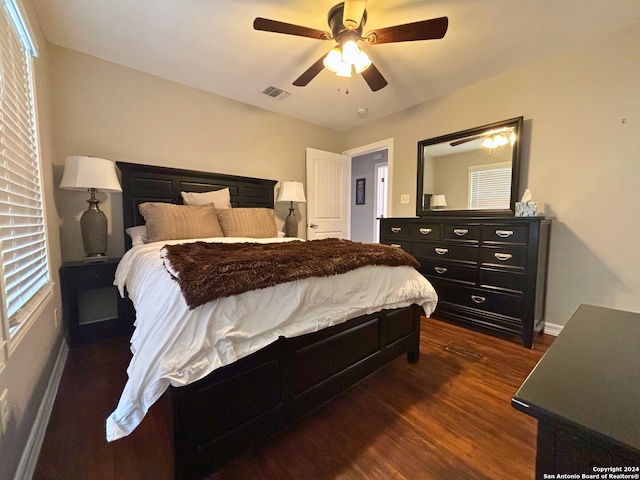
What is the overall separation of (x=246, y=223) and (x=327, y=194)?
1.72 metres

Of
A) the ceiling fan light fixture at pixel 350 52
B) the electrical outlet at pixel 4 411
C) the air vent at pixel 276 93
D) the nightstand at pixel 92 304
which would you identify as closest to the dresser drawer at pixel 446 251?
the ceiling fan light fixture at pixel 350 52

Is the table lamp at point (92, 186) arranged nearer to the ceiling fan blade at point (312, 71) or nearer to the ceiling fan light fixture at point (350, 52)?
the ceiling fan blade at point (312, 71)

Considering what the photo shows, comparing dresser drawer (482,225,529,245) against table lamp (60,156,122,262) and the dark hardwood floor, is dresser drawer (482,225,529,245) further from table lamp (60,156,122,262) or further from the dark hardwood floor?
table lamp (60,156,122,262)

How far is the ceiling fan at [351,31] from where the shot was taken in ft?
5.36

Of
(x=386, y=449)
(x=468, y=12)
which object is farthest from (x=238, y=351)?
(x=468, y=12)

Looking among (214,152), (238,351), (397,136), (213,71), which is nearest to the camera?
(238,351)

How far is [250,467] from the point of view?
45.4 inches

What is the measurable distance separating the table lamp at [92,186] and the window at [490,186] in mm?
3434

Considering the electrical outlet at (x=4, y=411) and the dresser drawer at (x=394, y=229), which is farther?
the dresser drawer at (x=394, y=229)

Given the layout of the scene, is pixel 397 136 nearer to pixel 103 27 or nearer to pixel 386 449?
pixel 103 27

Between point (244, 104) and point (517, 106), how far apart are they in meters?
2.98

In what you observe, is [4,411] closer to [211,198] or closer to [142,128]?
[211,198]

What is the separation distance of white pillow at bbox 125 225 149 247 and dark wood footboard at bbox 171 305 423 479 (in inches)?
71.4

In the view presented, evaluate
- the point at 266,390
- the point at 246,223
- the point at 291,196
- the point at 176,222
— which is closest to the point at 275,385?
the point at 266,390
